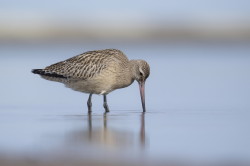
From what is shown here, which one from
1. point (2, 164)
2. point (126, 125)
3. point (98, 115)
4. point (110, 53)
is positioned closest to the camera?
point (2, 164)

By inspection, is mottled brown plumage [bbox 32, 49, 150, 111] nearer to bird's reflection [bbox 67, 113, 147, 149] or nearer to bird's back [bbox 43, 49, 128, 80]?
bird's back [bbox 43, 49, 128, 80]

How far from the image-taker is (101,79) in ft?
46.0

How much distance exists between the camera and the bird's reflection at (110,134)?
33.4ft

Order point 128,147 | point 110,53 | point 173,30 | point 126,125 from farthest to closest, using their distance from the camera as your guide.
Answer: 1. point 173,30
2. point 110,53
3. point 126,125
4. point 128,147

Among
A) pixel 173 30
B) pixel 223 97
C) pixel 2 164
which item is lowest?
pixel 2 164

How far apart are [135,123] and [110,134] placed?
1211 millimetres

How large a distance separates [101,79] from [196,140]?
12.9ft

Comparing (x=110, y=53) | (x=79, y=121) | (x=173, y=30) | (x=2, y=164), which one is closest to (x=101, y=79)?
(x=110, y=53)

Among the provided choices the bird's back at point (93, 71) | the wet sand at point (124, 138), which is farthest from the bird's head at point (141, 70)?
the wet sand at point (124, 138)

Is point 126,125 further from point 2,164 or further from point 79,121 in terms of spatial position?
point 2,164

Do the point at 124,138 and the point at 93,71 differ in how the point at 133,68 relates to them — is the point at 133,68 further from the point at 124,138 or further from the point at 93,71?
the point at 124,138

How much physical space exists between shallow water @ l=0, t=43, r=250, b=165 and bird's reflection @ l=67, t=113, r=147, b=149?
0.01 meters

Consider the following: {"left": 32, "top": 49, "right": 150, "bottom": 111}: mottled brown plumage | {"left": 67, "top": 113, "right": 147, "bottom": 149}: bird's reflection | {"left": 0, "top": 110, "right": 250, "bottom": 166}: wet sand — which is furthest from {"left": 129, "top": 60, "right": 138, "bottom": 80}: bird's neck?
{"left": 67, "top": 113, "right": 147, "bottom": 149}: bird's reflection

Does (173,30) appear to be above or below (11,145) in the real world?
above
